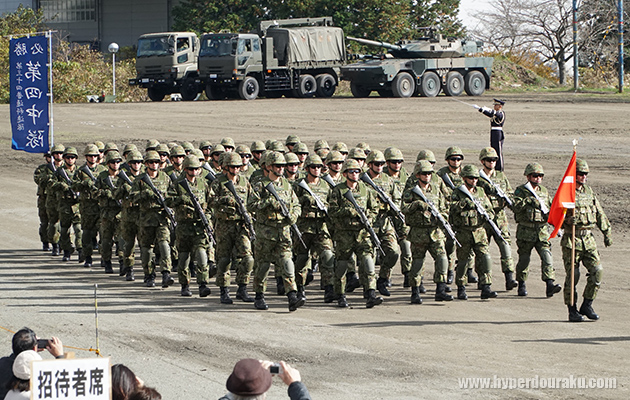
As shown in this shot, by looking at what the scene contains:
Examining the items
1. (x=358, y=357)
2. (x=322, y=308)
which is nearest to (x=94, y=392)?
(x=358, y=357)

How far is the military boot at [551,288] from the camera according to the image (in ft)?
38.2

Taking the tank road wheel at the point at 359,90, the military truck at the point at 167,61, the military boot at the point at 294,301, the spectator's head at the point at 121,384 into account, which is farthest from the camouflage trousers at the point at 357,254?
the tank road wheel at the point at 359,90

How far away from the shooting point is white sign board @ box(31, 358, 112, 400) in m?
4.65

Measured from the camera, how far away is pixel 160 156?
45.0 feet

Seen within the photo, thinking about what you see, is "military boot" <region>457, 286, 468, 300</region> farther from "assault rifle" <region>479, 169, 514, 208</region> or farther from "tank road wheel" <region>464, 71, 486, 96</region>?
"tank road wheel" <region>464, 71, 486, 96</region>

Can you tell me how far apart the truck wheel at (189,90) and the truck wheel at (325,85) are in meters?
A: 5.35

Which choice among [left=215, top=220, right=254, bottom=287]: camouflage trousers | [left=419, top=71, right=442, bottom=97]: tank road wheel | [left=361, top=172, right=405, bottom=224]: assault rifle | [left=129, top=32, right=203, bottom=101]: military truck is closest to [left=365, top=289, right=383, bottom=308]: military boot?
[left=361, top=172, right=405, bottom=224]: assault rifle

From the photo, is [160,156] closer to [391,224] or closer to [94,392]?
[391,224]

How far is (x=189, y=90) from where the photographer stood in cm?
4156

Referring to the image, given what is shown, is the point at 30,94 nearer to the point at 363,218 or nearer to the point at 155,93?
the point at 363,218

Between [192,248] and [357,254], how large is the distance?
217 cm

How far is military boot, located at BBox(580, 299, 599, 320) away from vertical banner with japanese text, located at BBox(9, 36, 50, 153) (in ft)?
37.0

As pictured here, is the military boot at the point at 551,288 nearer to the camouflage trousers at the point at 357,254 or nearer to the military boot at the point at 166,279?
the camouflage trousers at the point at 357,254

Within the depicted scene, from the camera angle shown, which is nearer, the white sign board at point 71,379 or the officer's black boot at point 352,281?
the white sign board at point 71,379
